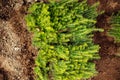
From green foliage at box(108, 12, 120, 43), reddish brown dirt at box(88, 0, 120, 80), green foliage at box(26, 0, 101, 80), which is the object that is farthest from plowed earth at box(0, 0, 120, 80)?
green foliage at box(26, 0, 101, 80)

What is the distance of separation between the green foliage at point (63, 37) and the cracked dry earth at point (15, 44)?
30 cm

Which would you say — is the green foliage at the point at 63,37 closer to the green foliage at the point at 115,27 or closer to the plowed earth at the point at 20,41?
the plowed earth at the point at 20,41

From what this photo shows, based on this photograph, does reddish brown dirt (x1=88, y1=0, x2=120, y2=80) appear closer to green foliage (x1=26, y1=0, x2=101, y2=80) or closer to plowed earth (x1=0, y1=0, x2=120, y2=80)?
plowed earth (x1=0, y1=0, x2=120, y2=80)

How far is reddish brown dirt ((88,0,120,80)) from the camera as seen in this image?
427 centimetres

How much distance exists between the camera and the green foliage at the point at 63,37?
3.52m

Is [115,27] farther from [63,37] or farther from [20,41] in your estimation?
[20,41]

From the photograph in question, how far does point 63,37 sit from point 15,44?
2.71 feet

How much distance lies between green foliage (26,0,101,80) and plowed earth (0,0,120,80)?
0.31 m

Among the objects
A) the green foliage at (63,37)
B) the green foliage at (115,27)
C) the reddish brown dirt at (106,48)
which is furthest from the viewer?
the reddish brown dirt at (106,48)

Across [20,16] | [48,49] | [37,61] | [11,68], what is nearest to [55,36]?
[48,49]

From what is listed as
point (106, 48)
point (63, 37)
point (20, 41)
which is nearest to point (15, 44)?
point (20, 41)

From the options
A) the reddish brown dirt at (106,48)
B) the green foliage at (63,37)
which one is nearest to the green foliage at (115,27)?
the reddish brown dirt at (106,48)

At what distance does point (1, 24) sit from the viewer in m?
3.85

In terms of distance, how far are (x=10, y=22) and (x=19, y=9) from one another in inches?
9.1
